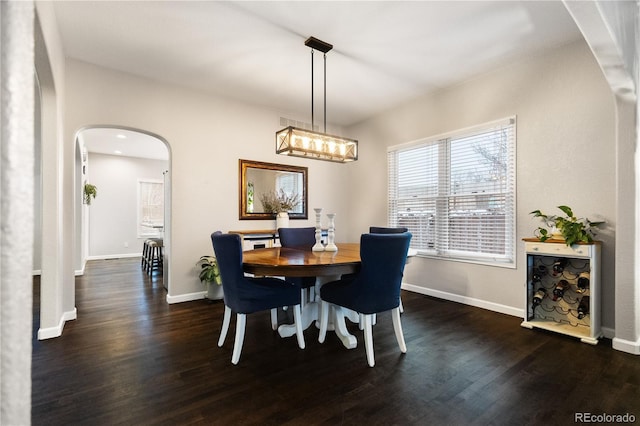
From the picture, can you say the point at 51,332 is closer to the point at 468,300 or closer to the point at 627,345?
the point at 468,300

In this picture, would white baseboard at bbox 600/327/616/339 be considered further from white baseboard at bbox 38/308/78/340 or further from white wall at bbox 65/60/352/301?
white baseboard at bbox 38/308/78/340

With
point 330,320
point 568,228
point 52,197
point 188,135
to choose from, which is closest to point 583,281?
point 568,228

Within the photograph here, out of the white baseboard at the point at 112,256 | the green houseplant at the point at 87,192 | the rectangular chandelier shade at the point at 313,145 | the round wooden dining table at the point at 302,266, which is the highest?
the rectangular chandelier shade at the point at 313,145

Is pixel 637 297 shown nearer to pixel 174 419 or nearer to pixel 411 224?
pixel 411 224

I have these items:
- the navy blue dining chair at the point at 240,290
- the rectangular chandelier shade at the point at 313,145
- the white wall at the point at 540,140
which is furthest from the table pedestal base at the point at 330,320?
the white wall at the point at 540,140

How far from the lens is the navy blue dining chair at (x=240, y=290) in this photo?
242 centimetres

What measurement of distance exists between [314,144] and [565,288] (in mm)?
2803

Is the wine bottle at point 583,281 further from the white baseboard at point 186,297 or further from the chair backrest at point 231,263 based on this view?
the white baseboard at point 186,297

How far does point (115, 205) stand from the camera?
7.93 m

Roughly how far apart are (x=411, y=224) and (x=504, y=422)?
10.2 ft

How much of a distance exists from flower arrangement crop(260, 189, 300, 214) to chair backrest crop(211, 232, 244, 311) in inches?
90.0

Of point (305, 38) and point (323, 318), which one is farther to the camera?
point (305, 38)

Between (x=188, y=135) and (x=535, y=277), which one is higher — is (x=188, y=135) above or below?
above

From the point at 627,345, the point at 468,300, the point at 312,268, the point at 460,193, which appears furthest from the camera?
the point at 460,193
